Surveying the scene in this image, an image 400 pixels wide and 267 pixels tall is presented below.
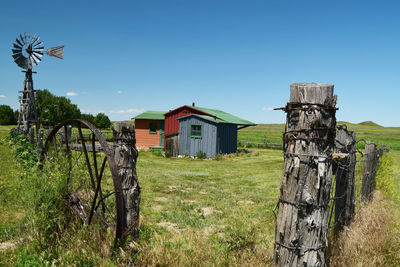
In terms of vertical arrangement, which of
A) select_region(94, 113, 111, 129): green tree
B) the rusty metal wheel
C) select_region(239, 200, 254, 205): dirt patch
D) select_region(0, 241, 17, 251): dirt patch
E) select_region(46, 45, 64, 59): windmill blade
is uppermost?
select_region(46, 45, 64, 59): windmill blade

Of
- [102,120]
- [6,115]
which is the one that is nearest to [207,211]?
[102,120]

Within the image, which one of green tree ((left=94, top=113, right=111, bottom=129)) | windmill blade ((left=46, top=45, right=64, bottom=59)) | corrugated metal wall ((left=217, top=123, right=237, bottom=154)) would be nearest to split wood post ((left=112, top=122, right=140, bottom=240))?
corrugated metal wall ((left=217, top=123, right=237, bottom=154))

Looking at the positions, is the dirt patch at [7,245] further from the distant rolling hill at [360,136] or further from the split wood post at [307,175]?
the distant rolling hill at [360,136]

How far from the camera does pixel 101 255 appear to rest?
3879 millimetres

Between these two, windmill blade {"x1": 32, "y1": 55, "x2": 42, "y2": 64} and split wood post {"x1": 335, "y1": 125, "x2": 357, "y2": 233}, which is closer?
split wood post {"x1": 335, "y1": 125, "x2": 357, "y2": 233}

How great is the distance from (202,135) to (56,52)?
11.6m

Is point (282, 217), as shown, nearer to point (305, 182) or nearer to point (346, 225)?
point (305, 182)

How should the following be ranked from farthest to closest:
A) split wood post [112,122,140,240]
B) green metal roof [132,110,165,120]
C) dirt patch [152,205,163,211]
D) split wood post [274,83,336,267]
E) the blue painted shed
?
green metal roof [132,110,165,120] → the blue painted shed → dirt patch [152,205,163,211] → split wood post [112,122,140,240] → split wood post [274,83,336,267]

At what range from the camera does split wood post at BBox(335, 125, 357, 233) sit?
15.5ft

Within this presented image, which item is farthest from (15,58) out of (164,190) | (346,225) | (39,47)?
(346,225)

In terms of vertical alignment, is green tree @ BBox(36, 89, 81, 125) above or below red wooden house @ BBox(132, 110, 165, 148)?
above

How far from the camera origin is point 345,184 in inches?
186

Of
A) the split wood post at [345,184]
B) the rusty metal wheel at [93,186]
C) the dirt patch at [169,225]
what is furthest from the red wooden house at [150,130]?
the split wood post at [345,184]

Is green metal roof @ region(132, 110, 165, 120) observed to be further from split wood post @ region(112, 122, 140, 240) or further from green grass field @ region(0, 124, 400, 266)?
split wood post @ region(112, 122, 140, 240)
